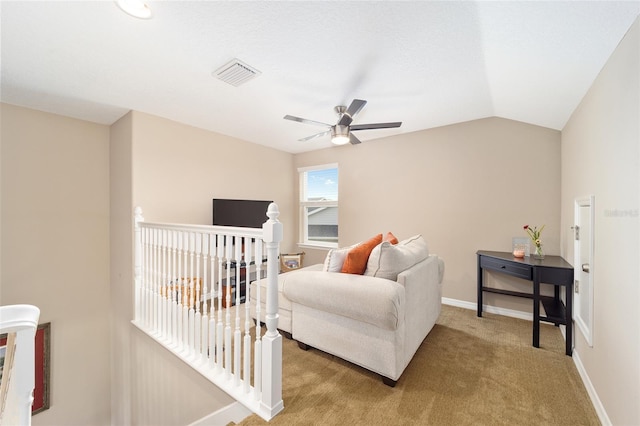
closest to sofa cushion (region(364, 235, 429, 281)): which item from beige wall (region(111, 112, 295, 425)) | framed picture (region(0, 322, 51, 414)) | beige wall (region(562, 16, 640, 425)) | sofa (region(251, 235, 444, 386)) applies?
sofa (region(251, 235, 444, 386))

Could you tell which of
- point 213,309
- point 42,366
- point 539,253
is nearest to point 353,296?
point 213,309

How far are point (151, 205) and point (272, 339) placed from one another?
255 centimetres

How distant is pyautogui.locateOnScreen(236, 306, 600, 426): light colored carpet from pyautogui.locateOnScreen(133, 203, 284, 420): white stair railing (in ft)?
0.98

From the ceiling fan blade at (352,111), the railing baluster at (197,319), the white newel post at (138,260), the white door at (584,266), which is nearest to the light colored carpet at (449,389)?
the white door at (584,266)

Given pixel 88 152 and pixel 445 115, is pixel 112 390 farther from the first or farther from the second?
pixel 445 115

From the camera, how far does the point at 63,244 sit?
3.29 metres

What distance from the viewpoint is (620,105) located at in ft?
5.03

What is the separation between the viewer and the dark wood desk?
7.79 ft

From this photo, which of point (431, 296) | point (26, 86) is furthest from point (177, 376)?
point (26, 86)

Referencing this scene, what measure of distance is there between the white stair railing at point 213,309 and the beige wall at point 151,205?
0.25 metres

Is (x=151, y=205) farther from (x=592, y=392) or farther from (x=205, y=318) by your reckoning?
(x=592, y=392)

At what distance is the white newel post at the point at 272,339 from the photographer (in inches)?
65.6

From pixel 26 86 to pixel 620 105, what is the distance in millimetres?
4731

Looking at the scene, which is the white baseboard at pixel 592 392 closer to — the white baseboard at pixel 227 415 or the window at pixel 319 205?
the white baseboard at pixel 227 415
